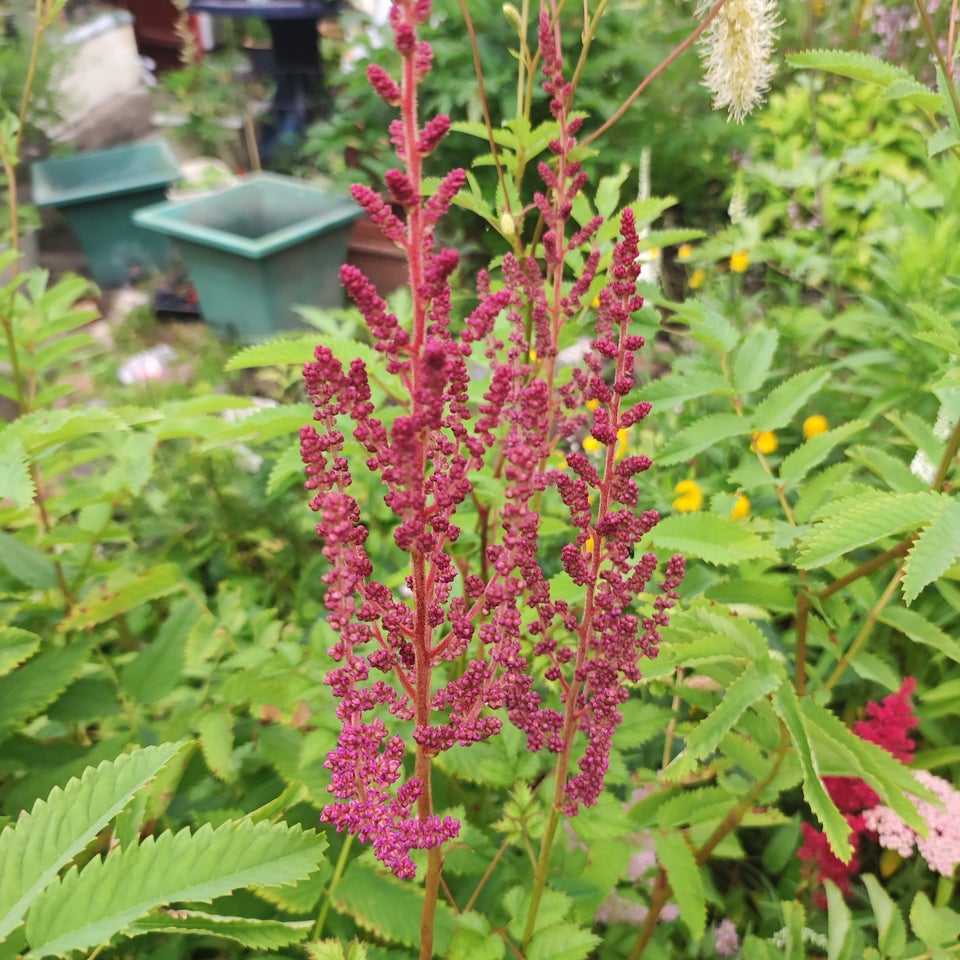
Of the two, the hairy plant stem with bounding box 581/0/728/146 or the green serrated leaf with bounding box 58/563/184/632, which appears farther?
the green serrated leaf with bounding box 58/563/184/632

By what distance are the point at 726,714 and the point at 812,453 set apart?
1.77ft

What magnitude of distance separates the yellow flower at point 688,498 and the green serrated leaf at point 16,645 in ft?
4.55

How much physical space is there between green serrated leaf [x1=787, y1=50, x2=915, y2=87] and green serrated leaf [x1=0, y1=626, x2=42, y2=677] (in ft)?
4.64

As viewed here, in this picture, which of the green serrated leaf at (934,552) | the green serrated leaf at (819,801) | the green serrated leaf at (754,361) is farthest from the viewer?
the green serrated leaf at (754,361)

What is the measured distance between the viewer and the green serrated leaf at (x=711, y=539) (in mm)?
1044

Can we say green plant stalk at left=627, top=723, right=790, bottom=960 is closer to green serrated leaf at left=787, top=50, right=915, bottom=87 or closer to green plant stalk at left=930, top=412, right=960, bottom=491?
green plant stalk at left=930, top=412, right=960, bottom=491

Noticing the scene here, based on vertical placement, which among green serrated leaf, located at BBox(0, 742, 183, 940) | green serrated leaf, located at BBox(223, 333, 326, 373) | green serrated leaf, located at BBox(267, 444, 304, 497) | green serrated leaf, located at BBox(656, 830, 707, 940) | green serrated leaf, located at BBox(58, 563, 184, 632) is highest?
green serrated leaf, located at BBox(223, 333, 326, 373)

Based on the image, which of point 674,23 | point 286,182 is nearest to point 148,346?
point 286,182

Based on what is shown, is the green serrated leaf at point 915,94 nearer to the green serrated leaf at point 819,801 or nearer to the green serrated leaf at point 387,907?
the green serrated leaf at point 819,801

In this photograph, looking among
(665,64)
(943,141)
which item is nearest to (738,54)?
(665,64)

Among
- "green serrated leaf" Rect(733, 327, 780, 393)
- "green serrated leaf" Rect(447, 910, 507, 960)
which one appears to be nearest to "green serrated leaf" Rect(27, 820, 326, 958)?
"green serrated leaf" Rect(447, 910, 507, 960)

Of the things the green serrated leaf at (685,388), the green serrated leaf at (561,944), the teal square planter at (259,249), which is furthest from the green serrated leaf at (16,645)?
the teal square planter at (259,249)

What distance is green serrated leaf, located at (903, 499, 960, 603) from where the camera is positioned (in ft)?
2.65

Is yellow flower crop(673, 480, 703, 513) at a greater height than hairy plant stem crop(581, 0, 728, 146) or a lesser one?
lesser
